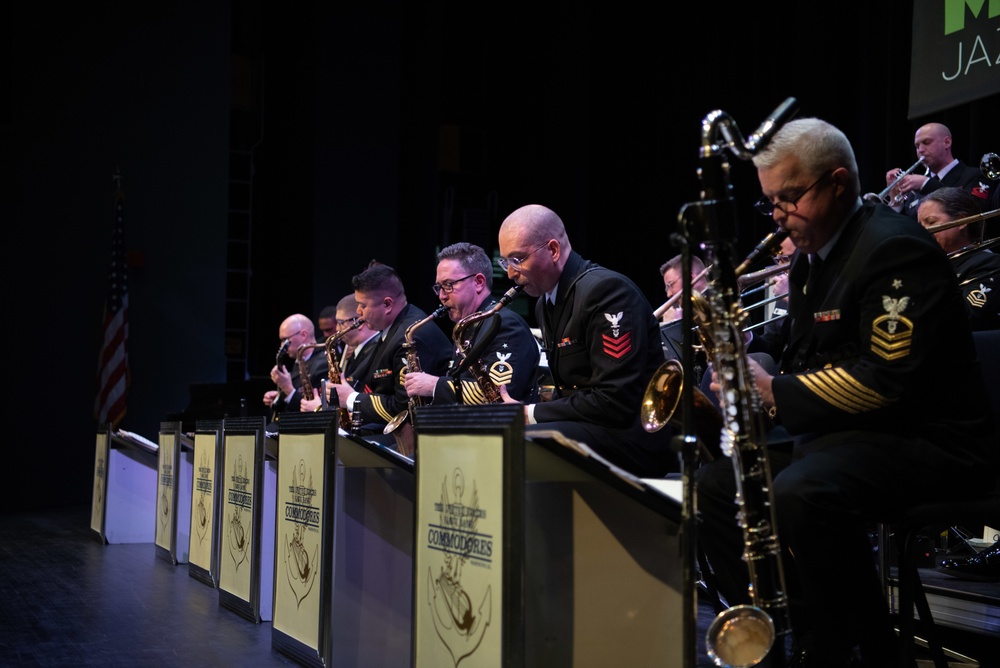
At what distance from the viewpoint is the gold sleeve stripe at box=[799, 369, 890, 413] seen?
211cm

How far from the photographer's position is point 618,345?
10.7 ft

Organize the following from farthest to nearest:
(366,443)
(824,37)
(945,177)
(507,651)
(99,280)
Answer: (99,280) < (824,37) < (945,177) < (366,443) < (507,651)

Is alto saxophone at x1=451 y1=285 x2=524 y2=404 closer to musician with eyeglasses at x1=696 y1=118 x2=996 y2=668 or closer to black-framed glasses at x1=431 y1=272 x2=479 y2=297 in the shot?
black-framed glasses at x1=431 y1=272 x2=479 y2=297

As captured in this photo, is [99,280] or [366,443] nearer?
[366,443]

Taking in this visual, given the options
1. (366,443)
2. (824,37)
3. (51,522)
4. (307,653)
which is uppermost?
(824,37)

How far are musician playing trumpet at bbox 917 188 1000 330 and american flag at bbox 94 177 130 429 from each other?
755cm

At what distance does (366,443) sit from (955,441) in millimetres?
1466

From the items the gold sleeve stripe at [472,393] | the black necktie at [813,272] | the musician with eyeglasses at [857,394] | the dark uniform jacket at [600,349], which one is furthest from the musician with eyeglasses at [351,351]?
the musician with eyeglasses at [857,394]

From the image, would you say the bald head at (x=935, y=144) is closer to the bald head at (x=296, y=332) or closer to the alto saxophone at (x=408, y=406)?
the alto saxophone at (x=408, y=406)

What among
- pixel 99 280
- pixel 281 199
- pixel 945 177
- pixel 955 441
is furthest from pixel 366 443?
pixel 281 199

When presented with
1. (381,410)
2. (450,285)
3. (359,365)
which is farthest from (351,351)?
(450,285)

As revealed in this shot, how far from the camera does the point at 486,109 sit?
11.6 m

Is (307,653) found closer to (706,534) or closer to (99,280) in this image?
(706,534)

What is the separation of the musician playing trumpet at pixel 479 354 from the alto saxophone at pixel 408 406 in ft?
0.48
